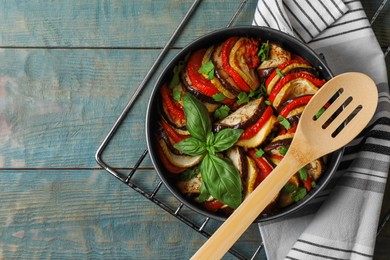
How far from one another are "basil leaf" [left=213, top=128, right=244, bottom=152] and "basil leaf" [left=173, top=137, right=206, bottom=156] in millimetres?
31

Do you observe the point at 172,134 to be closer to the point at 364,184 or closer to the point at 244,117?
the point at 244,117

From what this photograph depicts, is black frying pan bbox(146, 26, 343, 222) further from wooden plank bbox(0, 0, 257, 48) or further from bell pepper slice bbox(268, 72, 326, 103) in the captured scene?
wooden plank bbox(0, 0, 257, 48)

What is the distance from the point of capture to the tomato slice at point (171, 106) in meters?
1.29

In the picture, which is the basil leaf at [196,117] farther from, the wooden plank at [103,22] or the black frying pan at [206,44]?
the wooden plank at [103,22]

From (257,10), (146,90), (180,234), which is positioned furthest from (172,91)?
(180,234)

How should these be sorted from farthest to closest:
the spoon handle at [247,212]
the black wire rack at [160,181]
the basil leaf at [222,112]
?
the black wire rack at [160,181]
the basil leaf at [222,112]
the spoon handle at [247,212]

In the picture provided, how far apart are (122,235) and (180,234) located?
157mm

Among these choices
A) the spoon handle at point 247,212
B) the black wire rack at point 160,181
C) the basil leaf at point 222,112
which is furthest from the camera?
the black wire rack at point 160,181

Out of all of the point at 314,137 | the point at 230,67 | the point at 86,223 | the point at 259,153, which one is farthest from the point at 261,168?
the point at 86,223

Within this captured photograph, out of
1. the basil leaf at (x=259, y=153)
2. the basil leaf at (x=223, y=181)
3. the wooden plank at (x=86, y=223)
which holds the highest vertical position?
the basil leaf at (x=259, y=153)

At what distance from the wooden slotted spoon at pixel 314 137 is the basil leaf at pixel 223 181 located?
4 cm

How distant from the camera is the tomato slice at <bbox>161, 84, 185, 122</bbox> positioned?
4.22 feet

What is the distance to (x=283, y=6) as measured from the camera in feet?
4.54

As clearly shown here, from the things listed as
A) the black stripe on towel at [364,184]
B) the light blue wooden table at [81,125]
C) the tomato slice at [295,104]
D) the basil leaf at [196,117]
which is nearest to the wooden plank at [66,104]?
the light blue wooden table at [81,125]
